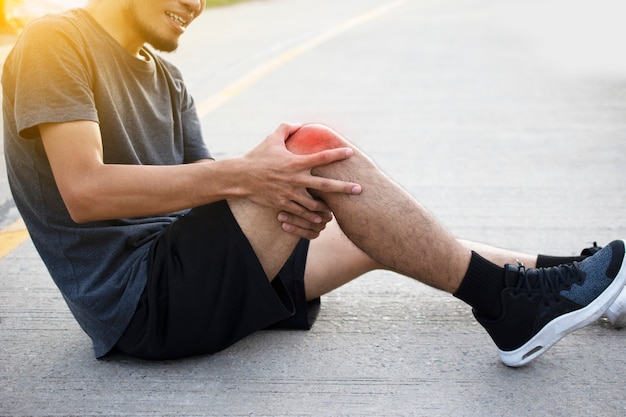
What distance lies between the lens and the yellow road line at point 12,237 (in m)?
4.30

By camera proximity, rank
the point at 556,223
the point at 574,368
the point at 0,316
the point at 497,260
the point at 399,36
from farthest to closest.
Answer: the point at 399,36 → the point at 556,223 → the point at 0,316 → the point at 497,260 → the point at 574,368

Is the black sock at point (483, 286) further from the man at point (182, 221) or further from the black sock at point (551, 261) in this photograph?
the black sock at point (551, 261)

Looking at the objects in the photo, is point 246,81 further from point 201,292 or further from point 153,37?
point 201,292

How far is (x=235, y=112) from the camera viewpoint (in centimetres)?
751

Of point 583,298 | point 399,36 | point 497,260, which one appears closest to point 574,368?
point 583,298

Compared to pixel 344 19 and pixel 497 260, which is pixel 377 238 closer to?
pixel 497 260

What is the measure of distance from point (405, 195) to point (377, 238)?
150 millimetres

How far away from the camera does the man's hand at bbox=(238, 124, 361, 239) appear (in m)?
2.71

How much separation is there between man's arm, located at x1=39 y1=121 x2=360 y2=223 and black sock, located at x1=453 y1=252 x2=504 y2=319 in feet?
1.50

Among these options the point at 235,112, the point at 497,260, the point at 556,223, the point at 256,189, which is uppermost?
the point at 256,189

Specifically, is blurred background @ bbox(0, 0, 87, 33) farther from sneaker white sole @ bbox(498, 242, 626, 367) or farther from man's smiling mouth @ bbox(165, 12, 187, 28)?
sneaker white sole @ bbox(498, 242, 626, 367)

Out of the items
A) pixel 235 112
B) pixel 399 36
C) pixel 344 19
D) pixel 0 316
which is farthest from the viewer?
pixel 344 19

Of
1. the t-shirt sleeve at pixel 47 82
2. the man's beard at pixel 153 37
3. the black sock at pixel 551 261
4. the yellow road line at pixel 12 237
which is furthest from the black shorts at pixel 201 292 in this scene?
the yellow road line at pixel 12 237

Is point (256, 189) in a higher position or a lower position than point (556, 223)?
higher
